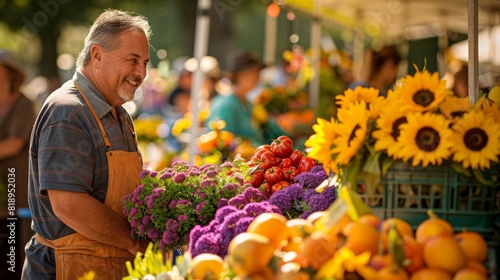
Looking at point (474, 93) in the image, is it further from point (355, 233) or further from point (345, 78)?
point (345, 78)

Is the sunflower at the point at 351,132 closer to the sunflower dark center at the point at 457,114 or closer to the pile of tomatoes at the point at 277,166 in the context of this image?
the sunflower dark center at the point at 457,114

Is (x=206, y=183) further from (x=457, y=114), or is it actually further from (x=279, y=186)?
(x=457, y=114)

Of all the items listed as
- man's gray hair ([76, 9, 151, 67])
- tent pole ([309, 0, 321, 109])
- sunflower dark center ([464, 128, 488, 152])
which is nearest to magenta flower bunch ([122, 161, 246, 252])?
man's gray hair ([76, 9, 151, 67])

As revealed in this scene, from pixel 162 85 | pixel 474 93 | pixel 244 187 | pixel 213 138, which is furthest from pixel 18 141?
pixel 162 85

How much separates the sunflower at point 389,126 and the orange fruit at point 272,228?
411 mm

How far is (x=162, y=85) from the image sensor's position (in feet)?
46.1

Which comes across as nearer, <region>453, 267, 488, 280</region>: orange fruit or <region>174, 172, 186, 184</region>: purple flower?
<region>453, 267, 488, 280</region>: orange fruit

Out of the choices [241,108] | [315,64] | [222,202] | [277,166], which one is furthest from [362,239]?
[315,64]

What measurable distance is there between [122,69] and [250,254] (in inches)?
64.1

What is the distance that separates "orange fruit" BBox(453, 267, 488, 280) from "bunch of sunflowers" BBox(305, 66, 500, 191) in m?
0.40

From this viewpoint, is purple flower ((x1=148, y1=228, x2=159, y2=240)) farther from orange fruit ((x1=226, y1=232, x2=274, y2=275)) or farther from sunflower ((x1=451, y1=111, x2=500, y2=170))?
sunflower ((x1=451, y1=111, x2=500, y2=170))

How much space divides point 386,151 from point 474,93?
591 mm

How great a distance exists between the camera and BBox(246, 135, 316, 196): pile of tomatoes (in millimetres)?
3355

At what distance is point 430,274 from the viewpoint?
80.4 inches
